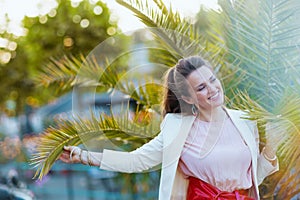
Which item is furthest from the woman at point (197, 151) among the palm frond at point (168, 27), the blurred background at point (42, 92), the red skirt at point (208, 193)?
the blurred background at point (42, 92)

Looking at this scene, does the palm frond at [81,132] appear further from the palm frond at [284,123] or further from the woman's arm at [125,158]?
the palm frond at [284,123]

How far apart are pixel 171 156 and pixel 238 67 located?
85 cm

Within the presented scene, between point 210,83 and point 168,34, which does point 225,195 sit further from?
point 168,34

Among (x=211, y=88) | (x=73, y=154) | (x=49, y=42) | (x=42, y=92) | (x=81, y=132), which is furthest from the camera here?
(x=42, y=92)

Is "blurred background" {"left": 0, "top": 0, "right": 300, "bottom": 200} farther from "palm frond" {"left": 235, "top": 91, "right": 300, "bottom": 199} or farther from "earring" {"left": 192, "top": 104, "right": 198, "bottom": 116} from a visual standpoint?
"earring" {"left": 192, "top": 104, "right": 198, "bottom": 116}

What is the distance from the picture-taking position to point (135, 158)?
289 cm

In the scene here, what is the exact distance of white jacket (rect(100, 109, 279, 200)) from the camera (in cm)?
288

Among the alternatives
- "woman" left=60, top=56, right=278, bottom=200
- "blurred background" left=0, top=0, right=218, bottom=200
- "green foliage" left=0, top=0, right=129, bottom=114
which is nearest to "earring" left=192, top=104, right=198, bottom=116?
"woman" left=60, top=56, right=278, bottom=200

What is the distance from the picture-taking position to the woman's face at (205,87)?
277cm

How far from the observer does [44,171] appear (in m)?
3.07

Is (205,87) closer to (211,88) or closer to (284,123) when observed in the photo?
(211,88)

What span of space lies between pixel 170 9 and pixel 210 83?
90cm

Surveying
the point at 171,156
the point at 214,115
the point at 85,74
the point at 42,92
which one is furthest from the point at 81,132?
the point at 42,92

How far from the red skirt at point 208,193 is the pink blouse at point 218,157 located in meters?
0.02
